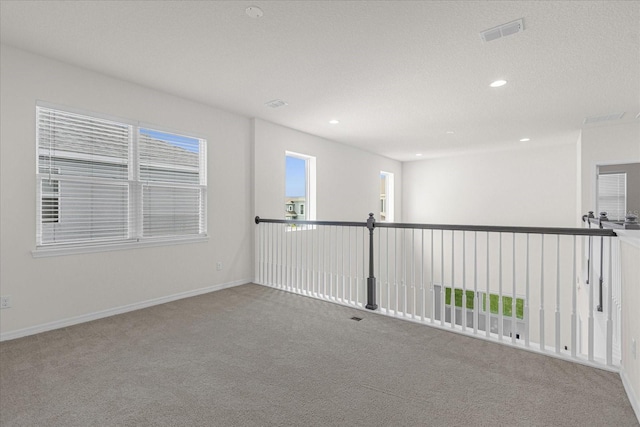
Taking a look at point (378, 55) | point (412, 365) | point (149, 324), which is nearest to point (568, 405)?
point (412, 365)

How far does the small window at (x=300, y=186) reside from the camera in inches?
232

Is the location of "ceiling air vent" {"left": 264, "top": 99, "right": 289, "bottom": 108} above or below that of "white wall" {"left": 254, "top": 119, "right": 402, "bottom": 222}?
above

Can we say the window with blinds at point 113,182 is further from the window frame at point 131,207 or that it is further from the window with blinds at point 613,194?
the window with blinds at point 613,194

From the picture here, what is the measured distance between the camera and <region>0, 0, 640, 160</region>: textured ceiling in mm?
2338

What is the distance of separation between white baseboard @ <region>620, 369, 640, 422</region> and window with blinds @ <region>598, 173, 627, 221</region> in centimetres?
460

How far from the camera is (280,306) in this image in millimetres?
3758

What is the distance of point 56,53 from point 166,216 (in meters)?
1.90

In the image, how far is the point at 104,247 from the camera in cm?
344

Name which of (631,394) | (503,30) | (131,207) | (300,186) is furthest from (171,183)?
(631,394)

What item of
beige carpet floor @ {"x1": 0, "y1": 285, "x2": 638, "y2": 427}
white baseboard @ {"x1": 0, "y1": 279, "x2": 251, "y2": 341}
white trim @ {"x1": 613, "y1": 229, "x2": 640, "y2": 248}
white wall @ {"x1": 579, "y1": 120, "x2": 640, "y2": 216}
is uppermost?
white wall @ {"x1": 579, "y1": 120, "x2": 640, "y2": 216}

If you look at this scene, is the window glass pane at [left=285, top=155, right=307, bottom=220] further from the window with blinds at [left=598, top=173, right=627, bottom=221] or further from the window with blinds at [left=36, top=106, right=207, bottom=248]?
the window with blinds at [left=598, top=173, right=627, bottom=221]

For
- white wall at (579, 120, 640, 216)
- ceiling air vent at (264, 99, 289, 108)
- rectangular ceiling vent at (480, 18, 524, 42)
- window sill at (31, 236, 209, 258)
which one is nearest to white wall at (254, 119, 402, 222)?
ceiling air vent at (264, 99, 289, 108)

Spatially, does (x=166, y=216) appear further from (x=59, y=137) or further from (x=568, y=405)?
(x=568, y=405)

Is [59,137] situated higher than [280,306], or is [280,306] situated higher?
[59,137]
